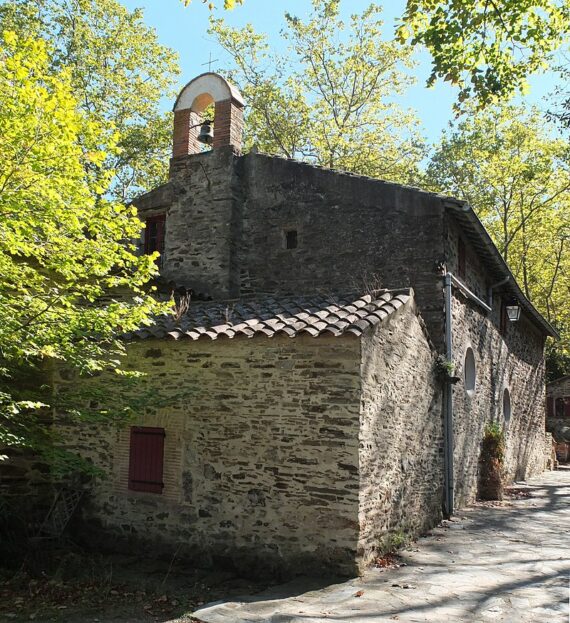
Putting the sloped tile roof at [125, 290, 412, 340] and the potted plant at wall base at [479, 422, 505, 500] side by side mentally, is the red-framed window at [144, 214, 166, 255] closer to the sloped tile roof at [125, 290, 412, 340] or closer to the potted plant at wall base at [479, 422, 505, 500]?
the sloped tile roof at [125, 290, 412, 340]

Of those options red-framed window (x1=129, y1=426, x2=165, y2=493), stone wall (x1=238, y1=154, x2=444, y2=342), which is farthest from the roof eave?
red-framed window (x1=129, y1=426, x2=165, y2=493)

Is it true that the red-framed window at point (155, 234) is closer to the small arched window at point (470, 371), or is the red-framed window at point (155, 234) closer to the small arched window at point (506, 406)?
the small arched window at point (470, 371)

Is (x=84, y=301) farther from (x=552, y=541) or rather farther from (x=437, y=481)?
(x=552, y=541)

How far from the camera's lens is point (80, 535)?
861 centimetres

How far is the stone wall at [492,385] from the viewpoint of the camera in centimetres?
1116

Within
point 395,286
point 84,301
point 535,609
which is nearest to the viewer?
point 535,609

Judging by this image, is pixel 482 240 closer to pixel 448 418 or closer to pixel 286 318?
pixel 448 418

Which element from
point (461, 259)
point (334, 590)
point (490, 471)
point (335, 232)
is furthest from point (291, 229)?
point (334, 590)

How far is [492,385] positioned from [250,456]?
8605mm

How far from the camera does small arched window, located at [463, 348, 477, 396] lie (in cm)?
1218

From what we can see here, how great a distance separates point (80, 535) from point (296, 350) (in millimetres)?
4494

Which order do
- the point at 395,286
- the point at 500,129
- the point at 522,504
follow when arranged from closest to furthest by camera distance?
1. the point at 395,286
2. the point at 522,504
3. the point at 500,129

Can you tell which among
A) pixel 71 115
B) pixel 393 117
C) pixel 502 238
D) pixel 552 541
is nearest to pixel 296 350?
pixel 71 115

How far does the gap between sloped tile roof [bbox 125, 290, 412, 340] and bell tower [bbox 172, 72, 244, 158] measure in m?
4.44
